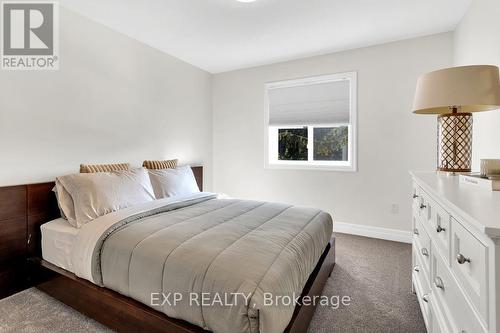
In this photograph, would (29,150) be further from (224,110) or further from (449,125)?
(449,125)

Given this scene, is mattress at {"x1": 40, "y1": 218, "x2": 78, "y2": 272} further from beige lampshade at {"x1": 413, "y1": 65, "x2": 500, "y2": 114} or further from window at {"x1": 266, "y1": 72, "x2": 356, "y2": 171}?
window at {"x1": 266, "y1": 72, "x2": 356, "y2": 171}

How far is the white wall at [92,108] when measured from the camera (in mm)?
2188

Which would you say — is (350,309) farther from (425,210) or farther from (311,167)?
(311,167)

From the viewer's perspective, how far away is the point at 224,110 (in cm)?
445

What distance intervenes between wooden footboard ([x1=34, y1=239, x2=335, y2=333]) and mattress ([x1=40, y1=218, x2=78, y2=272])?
0.05m

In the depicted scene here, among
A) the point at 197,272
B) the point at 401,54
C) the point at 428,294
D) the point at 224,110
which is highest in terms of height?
the point at 401,54

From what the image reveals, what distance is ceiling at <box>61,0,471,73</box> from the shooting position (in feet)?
7.98

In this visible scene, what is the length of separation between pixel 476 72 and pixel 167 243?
204cm

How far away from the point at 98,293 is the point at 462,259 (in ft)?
6.34

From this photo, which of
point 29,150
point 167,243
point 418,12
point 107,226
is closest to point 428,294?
point 167,243

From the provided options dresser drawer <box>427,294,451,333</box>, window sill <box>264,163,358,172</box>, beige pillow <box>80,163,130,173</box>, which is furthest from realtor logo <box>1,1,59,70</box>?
dresser drawer <box>427,294,451,333</box>

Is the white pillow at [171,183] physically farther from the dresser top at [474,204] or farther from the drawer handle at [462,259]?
the drawer handle at [462,259]

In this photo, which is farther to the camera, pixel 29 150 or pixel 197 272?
pixel 29 150

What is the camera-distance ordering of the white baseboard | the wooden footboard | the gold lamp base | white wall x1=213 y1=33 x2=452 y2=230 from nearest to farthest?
1. the wooden footboard
2. the gold lamp base
3. white wall x1=213 y1=33 x2=452 y2=230
4. the white baseboard
